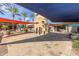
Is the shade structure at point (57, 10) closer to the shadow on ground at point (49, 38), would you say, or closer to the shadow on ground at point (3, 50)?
the shadow on ground at point (49, 38)

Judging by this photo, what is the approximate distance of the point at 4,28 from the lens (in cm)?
593

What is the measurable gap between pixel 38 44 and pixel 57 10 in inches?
38.9

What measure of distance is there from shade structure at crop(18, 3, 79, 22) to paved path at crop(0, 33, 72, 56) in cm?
44

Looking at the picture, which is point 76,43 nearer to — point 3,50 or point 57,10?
point 57,10

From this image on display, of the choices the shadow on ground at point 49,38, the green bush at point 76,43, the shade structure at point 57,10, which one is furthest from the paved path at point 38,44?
the shade structure at point 57,10

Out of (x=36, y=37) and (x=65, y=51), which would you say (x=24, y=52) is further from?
(x=65, y=51)

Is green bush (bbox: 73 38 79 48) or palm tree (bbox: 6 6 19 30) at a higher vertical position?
palm tree (bbox: 6 6 19 30)

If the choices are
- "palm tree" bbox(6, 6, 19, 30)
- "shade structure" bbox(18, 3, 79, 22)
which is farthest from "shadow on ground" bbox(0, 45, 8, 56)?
"shade structure" bbox(18, 3, 79, 22)

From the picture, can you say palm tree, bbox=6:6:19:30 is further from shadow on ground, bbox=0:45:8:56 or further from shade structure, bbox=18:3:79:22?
shadow on ground, bbox=0:45:8:56

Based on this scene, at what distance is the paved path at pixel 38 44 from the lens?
5938 mm

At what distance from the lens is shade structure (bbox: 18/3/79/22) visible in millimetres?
5859

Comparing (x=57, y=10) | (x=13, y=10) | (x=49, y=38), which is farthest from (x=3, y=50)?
(x=57, y=10)

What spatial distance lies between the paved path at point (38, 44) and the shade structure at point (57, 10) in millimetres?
440

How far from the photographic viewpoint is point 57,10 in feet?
19.7
